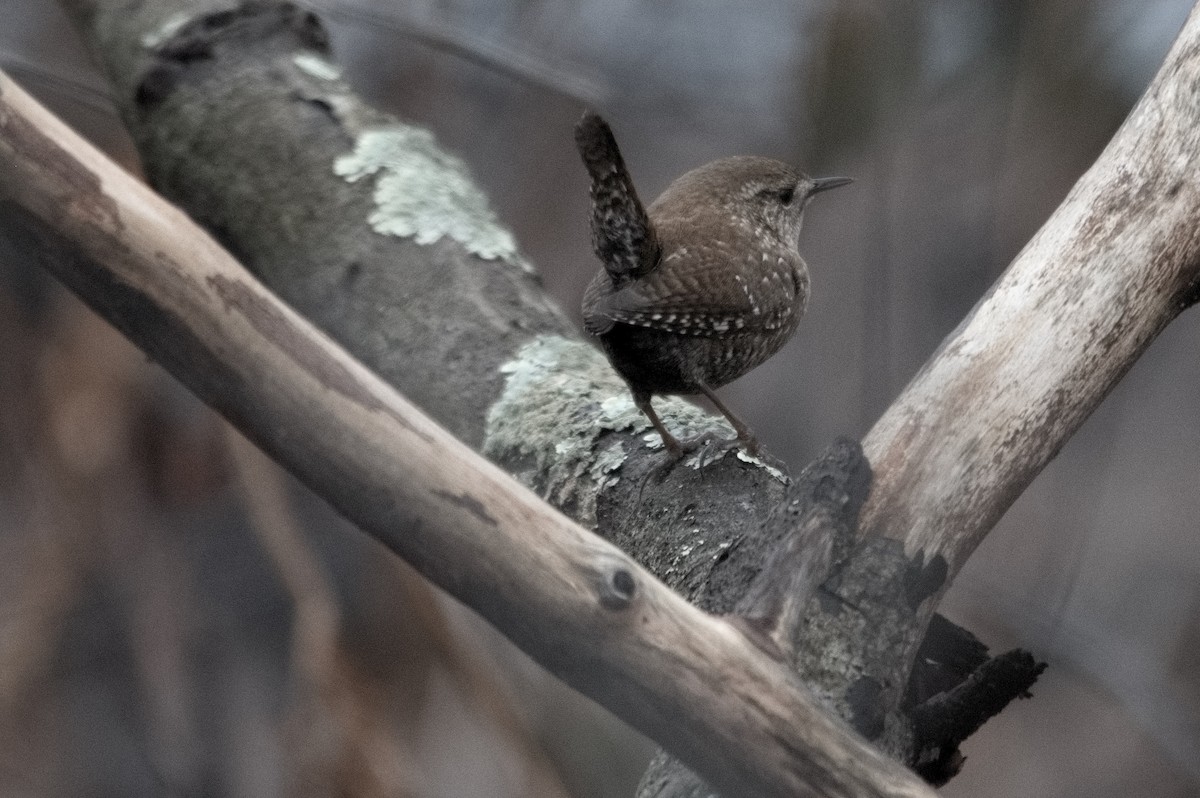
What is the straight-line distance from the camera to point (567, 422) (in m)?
2.06

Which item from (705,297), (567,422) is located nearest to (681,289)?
(705,297)

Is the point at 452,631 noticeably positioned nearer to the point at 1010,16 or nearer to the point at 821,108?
the point at 821,108

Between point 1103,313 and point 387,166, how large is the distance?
149cm

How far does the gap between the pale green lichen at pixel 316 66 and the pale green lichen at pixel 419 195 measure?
218mm

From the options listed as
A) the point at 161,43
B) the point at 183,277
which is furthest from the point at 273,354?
the point at 161,43

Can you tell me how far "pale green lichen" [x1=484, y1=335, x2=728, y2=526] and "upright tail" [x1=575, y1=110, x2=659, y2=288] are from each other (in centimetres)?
29

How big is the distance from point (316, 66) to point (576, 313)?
3.33 ft

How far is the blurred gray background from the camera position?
92.4 inches

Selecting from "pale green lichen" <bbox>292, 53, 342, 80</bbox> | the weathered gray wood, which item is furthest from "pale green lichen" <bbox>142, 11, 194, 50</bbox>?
the weathered gray wood

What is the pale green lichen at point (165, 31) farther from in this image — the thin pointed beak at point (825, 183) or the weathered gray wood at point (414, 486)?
the weathered gray wood at point (414, 486)

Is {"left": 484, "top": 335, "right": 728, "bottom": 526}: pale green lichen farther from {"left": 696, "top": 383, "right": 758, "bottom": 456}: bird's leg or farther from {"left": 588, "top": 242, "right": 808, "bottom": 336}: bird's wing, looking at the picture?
{"left": 588, "top": 242, "right": 808, "bottom": 336}: bird's wing

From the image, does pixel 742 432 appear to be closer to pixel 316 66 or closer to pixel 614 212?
pixel 614 212

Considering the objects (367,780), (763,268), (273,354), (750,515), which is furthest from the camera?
(367,780)

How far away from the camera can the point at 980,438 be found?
5.04 ft
